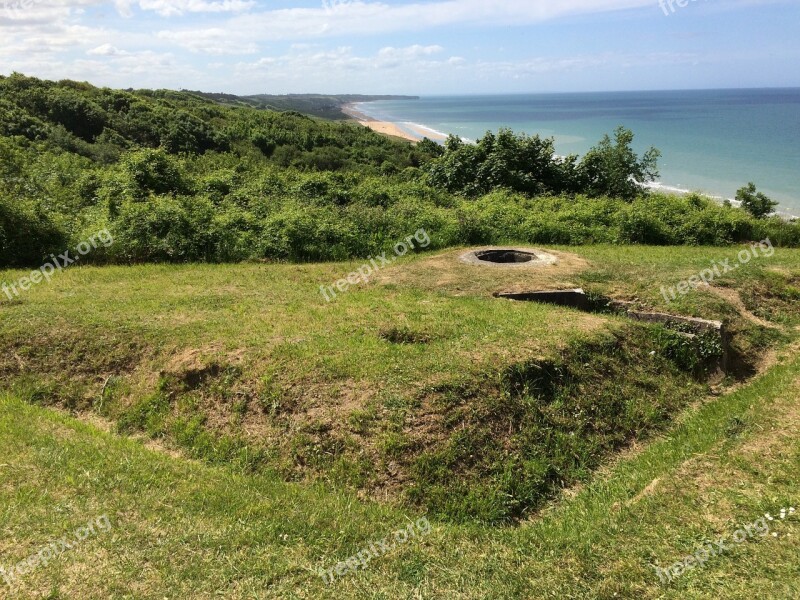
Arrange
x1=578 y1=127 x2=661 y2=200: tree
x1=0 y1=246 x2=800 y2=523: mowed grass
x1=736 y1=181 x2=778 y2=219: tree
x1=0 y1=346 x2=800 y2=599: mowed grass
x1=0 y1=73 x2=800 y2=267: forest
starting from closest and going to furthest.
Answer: x1=0 y1=346 x2=800 y2=599: mowed grass < x1=0 y1=246 x2=800 y2=523: mowed grass < x1=0 y1=73 x2=800 y2=267: forest < x1=736 y1=181 x2=778 y2=219: tree < x1=578 y1=127 x2=661 y2=200: tree

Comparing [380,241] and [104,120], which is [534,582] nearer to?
[380,241]

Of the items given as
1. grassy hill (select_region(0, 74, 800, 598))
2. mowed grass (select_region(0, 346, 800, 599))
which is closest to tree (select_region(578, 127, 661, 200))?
grassy hill (select_region(0, 74, 800, 598))

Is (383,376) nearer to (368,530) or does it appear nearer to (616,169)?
(368,530)

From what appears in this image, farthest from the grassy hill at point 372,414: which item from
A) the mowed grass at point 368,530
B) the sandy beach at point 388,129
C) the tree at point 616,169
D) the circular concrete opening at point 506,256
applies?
the sandy beach at point 388,129

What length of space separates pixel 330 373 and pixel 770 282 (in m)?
8.41

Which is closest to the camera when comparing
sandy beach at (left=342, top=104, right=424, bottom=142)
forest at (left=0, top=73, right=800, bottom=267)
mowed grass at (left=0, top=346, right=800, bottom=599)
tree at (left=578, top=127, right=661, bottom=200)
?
mowed grass at (left=0, top=346, right=800, bottom=599)

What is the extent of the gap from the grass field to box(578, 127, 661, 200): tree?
1118 cm

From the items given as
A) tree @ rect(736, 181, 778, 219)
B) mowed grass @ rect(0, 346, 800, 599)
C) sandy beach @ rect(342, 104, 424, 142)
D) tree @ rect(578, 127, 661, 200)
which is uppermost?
sandy beach @ rect(342, 104, 424, 142)

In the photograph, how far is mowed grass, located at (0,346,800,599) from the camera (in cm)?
391

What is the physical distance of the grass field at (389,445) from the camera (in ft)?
13.5

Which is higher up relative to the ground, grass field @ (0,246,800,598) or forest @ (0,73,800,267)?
forest @ (0,73,800,267)

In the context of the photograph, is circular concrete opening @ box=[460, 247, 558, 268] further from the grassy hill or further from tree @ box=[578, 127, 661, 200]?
tree @ box=[578, 127, 661, 200]

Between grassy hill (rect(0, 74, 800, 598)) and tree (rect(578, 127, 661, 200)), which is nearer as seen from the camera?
grassy hill (rect(0, 74, 800, 598))

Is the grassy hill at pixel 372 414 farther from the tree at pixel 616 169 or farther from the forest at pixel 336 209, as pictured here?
the tree at pixel 616 169
